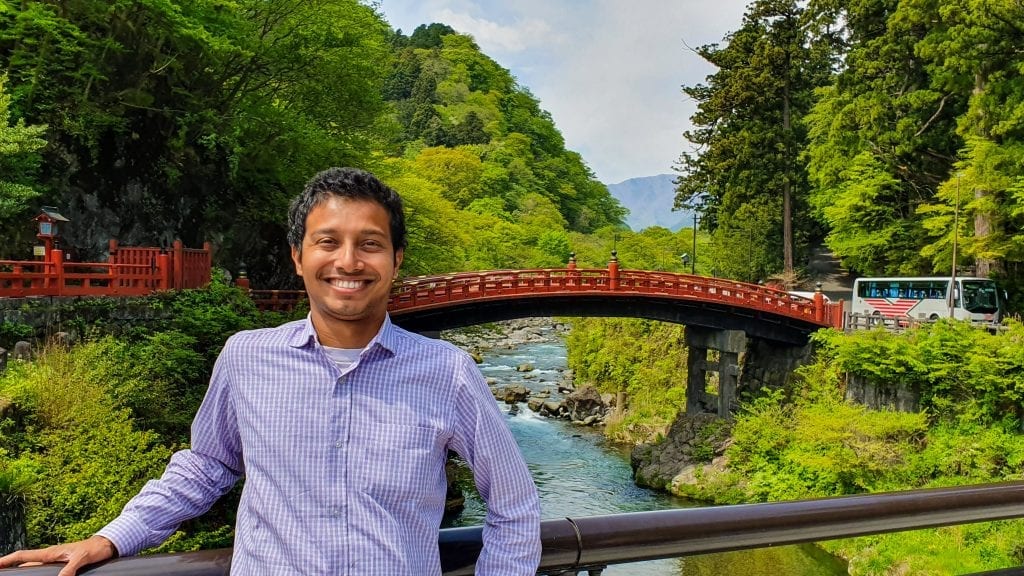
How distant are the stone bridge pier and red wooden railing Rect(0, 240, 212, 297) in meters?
15.8

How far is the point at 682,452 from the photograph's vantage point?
851 inches

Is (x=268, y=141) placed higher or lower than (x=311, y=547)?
higher

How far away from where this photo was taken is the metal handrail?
68.8 inches

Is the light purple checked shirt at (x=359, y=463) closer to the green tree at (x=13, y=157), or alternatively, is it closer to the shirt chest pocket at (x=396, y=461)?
the shirt chest pocket at (x=396, y=461)

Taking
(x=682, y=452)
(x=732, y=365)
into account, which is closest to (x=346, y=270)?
(x=682, y=452)

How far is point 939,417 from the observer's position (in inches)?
699

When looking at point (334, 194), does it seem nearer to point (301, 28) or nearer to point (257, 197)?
point (301, 28)

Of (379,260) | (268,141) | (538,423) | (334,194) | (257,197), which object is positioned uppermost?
(268,141)

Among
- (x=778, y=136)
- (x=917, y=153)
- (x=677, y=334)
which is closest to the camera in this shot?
(x=917, y=153)

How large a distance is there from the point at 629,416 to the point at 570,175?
4686 cm

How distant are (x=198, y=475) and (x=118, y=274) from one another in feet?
42.4

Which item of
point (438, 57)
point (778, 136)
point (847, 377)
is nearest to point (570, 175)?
point (438, 57)

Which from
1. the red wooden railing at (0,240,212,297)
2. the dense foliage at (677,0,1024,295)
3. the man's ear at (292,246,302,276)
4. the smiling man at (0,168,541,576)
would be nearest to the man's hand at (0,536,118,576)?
the smiling man at (0,168,541,576)

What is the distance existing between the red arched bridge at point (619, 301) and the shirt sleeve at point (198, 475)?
57.9 feet
